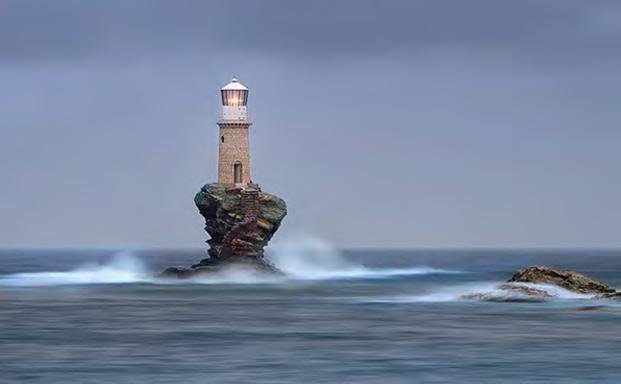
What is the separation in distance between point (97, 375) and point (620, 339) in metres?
22.0

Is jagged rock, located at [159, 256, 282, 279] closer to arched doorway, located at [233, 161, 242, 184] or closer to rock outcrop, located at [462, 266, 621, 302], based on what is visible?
arched doorway, located at [233, 161, 242, 184]

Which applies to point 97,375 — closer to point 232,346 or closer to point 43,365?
point 43,365

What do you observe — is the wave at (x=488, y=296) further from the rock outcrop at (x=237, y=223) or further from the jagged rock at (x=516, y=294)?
the rock outcrop at (x=237, y=223)

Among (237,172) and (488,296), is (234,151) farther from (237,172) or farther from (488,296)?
(488,296)

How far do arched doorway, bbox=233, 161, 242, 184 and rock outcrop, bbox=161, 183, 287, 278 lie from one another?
1055 mm

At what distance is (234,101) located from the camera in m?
120

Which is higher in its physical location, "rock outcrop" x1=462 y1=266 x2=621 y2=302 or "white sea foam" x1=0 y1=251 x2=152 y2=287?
"white sea foam" x1=0 y1=251 x2=152 y2=287

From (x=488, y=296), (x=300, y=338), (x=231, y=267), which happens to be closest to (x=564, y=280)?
(x=488, y=296)

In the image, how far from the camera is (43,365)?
53.7 m

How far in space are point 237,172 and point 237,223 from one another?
414cm

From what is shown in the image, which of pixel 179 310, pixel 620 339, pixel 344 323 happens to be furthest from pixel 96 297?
pixel 620 339

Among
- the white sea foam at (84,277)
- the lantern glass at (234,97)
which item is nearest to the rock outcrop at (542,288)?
the lantern glass at (234,97)

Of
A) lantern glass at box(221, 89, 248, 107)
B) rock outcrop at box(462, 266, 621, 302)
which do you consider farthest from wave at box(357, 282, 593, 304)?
lantern glass at box(221, 89, 248, 107)

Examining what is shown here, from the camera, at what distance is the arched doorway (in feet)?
381
